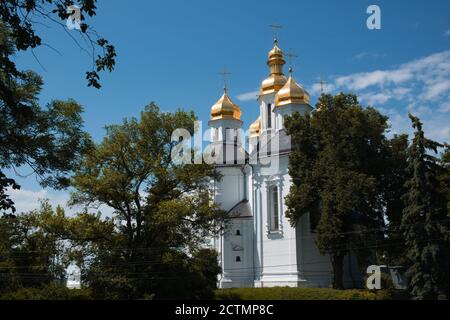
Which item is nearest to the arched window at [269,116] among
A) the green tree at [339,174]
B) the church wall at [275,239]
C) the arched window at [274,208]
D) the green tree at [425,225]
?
the church wall at [275,239]

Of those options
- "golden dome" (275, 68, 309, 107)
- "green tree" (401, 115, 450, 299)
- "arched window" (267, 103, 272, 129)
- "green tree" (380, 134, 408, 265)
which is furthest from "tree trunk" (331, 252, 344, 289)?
"arched window" (267, 103, 272, 129)

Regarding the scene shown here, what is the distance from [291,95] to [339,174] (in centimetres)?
1044

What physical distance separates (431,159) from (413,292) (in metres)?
7.23

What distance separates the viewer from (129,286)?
Answer: 23.9m

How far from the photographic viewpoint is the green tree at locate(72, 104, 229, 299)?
80.7 feet

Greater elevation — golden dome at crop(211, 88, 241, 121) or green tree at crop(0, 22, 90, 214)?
golden dome at crop(211, 88, 241, 121)

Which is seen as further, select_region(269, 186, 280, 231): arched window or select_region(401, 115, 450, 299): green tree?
select_region(269, 186, 280, 231): arched window

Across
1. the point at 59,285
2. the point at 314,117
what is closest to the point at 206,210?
the point at 59,285

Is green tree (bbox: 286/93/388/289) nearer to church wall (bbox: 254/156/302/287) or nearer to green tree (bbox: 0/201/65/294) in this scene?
church wall (bbox: 254/156/302/287)

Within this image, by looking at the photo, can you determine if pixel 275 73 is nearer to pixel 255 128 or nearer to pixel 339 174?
pixel 255 128

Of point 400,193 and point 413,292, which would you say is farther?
point 400,193

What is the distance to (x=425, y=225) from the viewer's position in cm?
2684
